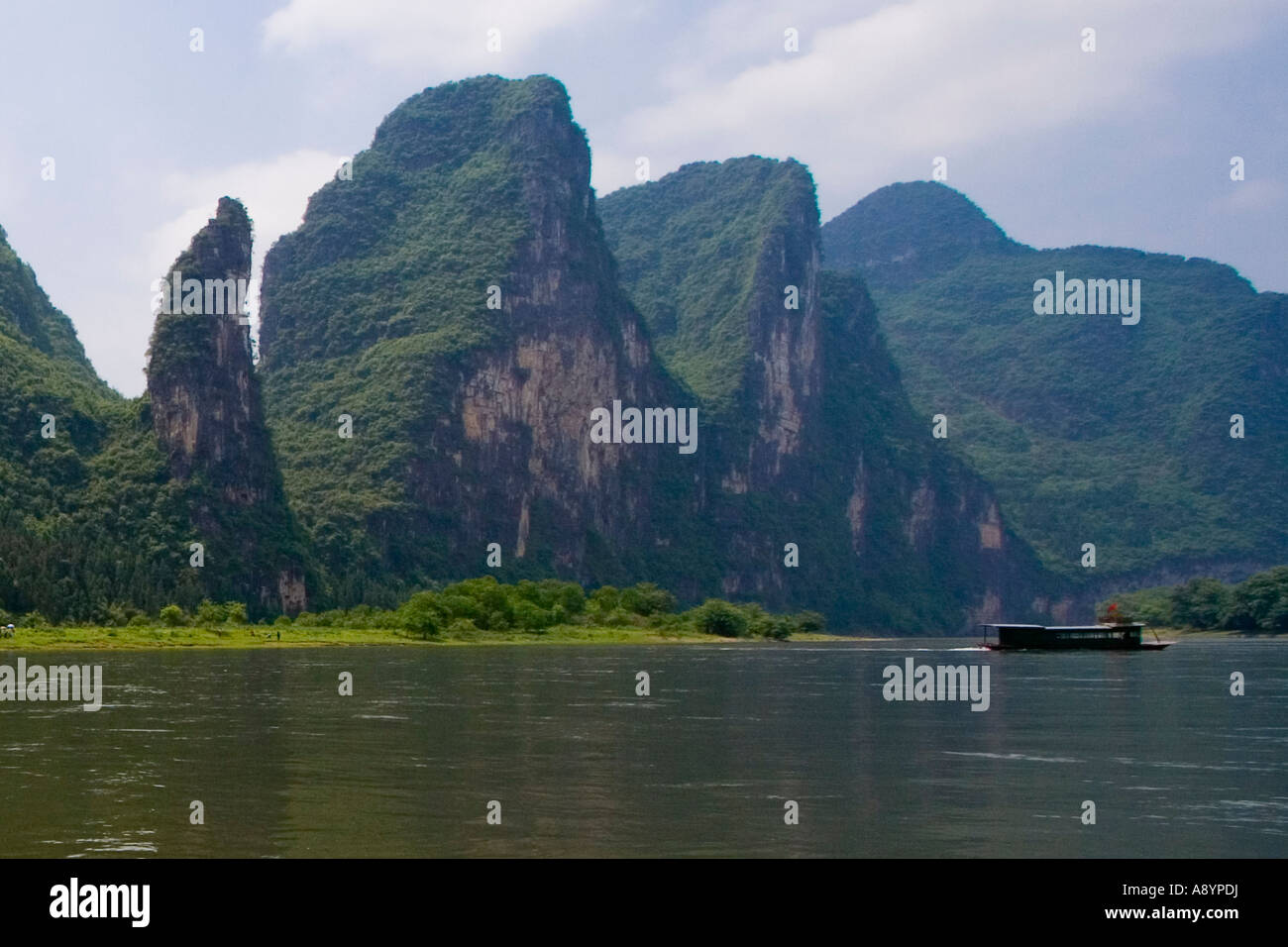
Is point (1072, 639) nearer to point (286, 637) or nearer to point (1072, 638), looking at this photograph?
point (1072, 638)

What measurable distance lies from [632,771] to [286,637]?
289 feet

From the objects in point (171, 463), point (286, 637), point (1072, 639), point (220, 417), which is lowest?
point (1072, 639)

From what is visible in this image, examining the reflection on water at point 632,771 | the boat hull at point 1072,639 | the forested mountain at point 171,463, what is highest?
the forested mountain at point 171,463

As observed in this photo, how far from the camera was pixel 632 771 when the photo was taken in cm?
3384

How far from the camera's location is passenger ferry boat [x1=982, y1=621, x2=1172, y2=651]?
375 feet

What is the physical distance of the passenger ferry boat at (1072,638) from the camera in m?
114

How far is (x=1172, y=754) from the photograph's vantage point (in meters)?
39.1

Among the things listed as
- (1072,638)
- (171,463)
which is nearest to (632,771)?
(1072,638)

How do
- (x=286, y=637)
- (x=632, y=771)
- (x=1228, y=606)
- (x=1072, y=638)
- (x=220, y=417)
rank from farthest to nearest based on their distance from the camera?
(x=1228, y=606) → (x=220, y=417) → (x=1072, y=638) → (x=286, y=637) → (x=632, y=771)

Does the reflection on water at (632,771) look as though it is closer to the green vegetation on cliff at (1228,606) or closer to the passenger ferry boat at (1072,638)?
the passenger ferry boat at (1072,638)

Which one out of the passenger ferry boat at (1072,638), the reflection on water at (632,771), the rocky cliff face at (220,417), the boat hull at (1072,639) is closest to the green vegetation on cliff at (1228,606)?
the passenger ferry boat at (1072,638)

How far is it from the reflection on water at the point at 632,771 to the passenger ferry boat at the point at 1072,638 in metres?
48.0
